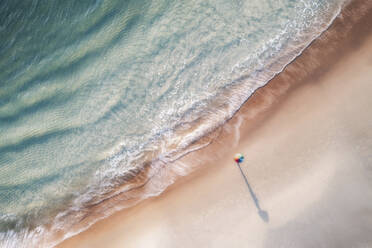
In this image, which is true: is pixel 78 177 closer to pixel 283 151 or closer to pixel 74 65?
pixel 74 65

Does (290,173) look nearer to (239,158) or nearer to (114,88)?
(239,158)

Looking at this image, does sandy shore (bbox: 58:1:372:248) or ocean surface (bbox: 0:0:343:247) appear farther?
ocean surface (bbox: 0:0:343:247)

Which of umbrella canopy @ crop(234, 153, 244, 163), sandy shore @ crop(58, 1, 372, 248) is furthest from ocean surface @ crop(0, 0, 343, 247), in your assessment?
umbrella canopy @ crop(234, 153, 244, 163)

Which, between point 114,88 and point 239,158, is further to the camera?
point 114,88

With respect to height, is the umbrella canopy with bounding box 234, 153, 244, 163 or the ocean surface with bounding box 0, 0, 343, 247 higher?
the ocean surface with bounding box 0, 0, 343, 247

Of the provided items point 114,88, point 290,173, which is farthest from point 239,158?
point 114,88

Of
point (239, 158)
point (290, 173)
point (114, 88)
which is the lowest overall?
point (290, 173)

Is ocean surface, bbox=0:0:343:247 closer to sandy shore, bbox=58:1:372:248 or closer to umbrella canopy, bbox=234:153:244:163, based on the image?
sandy shore, bbox=58:1:372:248
